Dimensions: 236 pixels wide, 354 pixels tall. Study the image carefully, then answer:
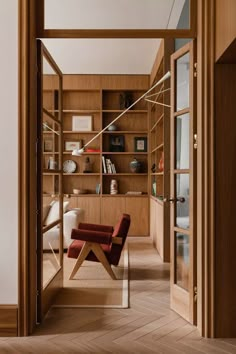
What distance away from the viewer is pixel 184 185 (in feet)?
11.0

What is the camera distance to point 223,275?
2871 mm

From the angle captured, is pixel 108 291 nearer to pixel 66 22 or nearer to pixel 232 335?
pixel 232 335

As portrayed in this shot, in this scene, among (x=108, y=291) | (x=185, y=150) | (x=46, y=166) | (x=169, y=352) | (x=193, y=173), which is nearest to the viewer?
(x=169, y=352)

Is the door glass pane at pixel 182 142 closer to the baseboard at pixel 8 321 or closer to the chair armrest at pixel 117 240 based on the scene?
the chair armrest at pixel 117 240

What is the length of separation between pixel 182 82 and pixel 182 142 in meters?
0.51

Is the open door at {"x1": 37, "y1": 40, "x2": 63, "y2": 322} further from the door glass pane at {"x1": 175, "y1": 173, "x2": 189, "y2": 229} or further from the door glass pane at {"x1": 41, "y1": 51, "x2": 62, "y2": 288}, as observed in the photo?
the door glass pane at {"x1": 175, "y1": 173, "x2": 189, "y2": 229}

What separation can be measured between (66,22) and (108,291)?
2577 mm

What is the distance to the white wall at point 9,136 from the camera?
296cm

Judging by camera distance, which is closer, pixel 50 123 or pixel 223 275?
pixel 223 275

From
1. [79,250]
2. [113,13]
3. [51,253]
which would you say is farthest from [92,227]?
[113,13]

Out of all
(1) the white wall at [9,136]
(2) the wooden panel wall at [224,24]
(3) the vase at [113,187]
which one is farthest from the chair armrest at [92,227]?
(3) the vase at [113,187]

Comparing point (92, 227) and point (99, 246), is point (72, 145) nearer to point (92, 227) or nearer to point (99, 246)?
point (92, 227)

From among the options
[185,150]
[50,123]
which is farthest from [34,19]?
[185,150]

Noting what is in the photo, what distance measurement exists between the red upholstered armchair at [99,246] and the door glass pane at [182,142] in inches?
57.3
